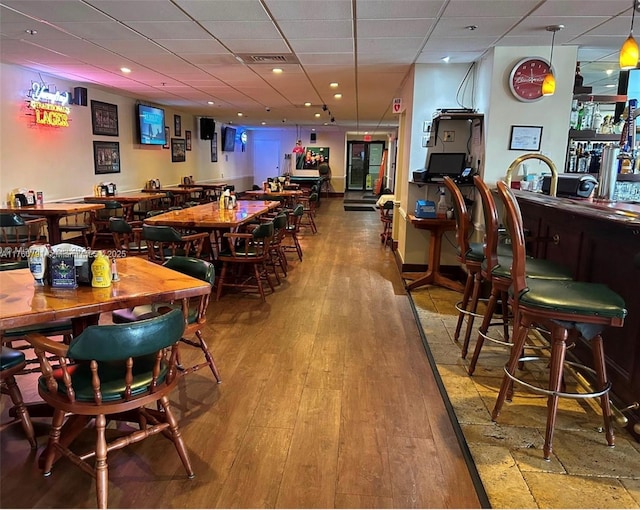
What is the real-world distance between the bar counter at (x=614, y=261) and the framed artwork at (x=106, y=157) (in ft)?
23.8

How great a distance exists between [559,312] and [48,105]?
283 inches

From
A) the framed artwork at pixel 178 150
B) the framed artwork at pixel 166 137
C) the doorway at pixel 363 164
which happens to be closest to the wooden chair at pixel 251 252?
the framed artwork at pixel 166 137

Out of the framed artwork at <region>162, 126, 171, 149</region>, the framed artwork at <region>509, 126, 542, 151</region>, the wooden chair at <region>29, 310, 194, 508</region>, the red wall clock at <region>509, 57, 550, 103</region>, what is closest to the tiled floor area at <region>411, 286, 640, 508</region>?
the wooden chair at <region>29, 310, 194, 508</region>

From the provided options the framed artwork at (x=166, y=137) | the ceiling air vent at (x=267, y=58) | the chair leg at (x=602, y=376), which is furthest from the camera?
the framed artwork at (x=166, y=137)

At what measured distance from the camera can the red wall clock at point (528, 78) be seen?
447 cm

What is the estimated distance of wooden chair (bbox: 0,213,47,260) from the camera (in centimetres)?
488

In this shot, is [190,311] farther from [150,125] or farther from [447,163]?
[150,125]

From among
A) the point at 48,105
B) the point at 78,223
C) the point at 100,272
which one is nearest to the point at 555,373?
the point at 100,272

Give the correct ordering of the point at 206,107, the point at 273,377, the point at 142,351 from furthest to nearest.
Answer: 1. the point at 206,107
2. the point at 273,377
3. the point at 142,351

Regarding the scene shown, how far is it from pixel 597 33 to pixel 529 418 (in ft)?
11.3

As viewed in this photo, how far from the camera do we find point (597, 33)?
13.1ft

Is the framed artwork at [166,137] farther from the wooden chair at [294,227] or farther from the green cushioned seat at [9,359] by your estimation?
the green cushioned seat at [9,359]

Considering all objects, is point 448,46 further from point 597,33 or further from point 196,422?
point 196,422

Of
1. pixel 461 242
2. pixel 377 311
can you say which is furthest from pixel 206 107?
pixel 461 242
